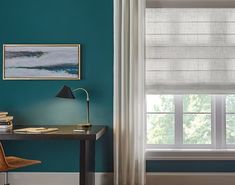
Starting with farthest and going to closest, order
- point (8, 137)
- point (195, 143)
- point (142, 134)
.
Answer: point (195, 143)
point (142, 134)
point (8, 137)

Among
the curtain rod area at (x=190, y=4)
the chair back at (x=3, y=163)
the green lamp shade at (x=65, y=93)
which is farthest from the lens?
the curtain rod area at (x=190, y=4)

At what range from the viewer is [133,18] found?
156 inches

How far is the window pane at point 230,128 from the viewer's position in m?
4.14

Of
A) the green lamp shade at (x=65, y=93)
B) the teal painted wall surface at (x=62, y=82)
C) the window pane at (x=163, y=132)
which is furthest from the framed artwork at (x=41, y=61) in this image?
the window pane at (x=163, y=132)

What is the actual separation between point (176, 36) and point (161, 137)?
1.22 m

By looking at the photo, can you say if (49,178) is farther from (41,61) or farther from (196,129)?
(196,129)

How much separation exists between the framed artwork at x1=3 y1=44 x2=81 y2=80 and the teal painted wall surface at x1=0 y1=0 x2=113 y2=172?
0.07 metres

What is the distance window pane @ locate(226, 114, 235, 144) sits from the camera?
4145 millimetres

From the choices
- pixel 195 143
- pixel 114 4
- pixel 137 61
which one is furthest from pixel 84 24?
pixel 195 143

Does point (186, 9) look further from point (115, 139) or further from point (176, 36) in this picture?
point (115, 139)

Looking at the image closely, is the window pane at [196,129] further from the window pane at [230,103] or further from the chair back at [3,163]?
the chair back at [3,163]

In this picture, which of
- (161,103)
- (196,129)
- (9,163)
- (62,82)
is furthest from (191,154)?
(9,163)

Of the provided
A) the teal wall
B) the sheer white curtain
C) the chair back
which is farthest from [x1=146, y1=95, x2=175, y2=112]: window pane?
the chair back

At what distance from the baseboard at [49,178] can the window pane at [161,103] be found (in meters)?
0.96
